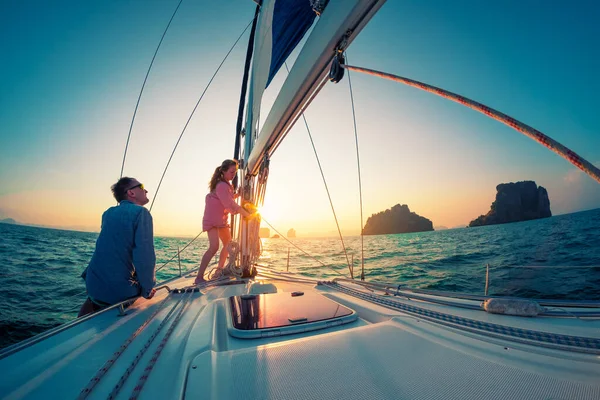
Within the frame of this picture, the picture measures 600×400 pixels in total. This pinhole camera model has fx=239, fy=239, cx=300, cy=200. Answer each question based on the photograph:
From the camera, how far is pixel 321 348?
0.66 m

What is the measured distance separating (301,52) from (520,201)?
152ft

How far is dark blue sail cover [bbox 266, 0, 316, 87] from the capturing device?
198 cm

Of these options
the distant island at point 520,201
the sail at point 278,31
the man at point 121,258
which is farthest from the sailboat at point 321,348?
the distant island at point 520,201

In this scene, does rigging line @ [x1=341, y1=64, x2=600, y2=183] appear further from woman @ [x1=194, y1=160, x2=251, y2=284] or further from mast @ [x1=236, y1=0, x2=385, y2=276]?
woman @ [x1=194, y1=160, x2=251, y2=284]

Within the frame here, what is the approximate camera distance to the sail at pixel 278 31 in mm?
2004

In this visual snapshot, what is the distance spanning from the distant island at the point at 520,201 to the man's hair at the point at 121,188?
1781 inches

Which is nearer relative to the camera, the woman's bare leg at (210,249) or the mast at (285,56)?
the mast at (285,56)

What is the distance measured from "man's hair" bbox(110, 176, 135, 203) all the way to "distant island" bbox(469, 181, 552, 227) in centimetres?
4524

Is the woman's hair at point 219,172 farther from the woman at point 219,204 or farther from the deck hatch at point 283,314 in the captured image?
the deck hatch at point 283,314

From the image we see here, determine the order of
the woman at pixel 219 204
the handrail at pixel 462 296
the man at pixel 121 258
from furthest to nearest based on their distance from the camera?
the woman at pixel 219 204
the man at pixel 121 258
the handrail at pixel 462 296

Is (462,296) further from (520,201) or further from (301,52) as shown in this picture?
(520,201)

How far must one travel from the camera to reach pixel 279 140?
1.77m

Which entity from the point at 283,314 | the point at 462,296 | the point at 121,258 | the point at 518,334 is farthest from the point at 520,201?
the point at 121,258

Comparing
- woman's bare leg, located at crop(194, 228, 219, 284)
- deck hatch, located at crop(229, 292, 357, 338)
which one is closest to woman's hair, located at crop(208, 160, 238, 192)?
woman's bare leg, located at crop(194, 228, 219, 284)
